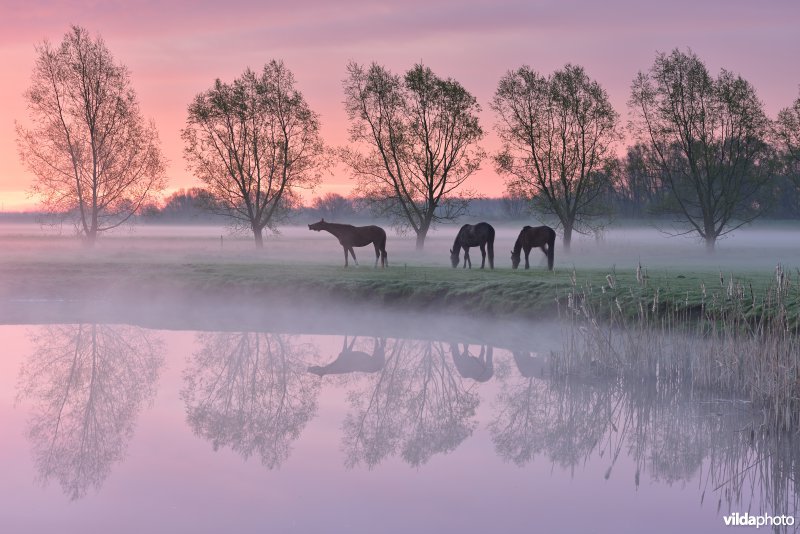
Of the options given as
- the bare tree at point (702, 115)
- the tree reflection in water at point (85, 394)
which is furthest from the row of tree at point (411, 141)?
the tree reflection in water at point (85, 394)

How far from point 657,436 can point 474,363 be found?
6.49 metres

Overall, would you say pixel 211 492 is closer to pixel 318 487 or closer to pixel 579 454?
pixel 318 487

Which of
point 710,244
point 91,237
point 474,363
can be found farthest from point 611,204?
point 474,363

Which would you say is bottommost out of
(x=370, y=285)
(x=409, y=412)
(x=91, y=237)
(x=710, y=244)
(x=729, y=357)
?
(x=409, y=412)

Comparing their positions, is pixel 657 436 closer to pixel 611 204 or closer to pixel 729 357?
pixel 729 357

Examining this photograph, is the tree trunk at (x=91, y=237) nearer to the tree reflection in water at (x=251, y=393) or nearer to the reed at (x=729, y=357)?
the tree reflection in water at (x=251, y=393)

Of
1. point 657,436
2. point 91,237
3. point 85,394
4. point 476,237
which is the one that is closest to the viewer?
point 657,436

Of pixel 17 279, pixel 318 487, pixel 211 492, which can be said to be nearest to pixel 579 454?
pixel 318 487

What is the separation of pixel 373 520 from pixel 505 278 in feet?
62.8

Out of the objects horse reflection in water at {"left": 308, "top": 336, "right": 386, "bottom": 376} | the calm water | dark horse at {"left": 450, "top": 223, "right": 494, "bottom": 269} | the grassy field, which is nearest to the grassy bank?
the grassy field

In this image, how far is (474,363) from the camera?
57.5ft

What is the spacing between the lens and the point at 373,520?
26.5ft

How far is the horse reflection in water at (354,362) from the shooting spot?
54.9ft

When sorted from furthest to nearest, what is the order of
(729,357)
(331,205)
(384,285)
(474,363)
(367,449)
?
(331,205)
(384,285)
(474,363)
(729,357)
(367,449)
